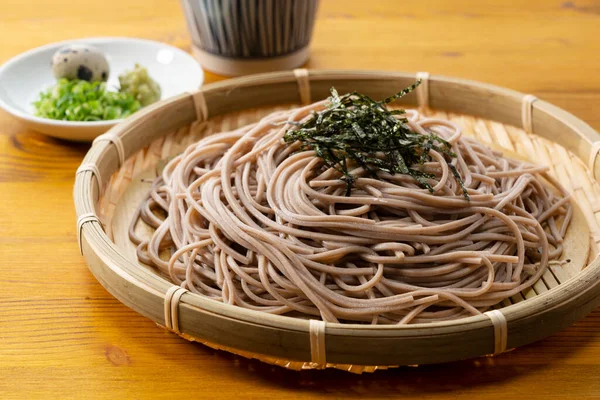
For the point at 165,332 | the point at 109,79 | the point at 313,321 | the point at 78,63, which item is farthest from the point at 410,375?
the point at 109,79

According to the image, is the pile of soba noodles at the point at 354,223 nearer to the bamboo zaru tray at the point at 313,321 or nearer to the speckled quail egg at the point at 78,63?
the bamboo zaru tray at the point at 313,321

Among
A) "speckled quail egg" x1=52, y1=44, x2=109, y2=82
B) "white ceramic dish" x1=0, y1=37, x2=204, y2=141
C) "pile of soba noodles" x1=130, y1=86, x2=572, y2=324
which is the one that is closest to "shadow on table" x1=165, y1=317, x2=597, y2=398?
"pile of soba noodles" x1=130, y1=86, x2=572, y2=324

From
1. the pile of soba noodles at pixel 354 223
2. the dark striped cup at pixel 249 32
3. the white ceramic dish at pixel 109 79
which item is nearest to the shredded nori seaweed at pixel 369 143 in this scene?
the pile of soba noodles at pixel 354 223

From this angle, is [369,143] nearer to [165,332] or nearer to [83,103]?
[165,332]

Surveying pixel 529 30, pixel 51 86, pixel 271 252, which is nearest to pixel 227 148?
pixel 271 252

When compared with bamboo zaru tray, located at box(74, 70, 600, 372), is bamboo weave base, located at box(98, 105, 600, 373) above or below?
below

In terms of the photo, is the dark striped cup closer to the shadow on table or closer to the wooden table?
the wooden table
